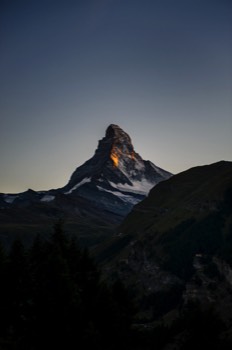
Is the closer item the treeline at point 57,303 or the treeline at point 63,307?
the treeline at point 57,303

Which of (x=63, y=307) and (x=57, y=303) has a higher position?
(x=57, y=303)

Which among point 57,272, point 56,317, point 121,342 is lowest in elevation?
point 121,342

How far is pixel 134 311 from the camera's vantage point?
67.7 meters

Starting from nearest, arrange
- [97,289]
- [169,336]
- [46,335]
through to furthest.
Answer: [46,335], [97,289], [169,336]

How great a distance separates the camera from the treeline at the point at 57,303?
55094 mm

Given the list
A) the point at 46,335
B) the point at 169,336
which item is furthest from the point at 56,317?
the point at 169,336

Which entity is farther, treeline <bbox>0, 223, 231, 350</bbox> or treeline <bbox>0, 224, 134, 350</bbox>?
treeline <bbox>0, 223, 231, 350</bbox>

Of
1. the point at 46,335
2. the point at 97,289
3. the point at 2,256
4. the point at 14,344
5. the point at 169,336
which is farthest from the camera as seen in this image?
the point at 169,336

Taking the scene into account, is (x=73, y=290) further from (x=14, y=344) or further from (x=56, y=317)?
(x=14, y=344)

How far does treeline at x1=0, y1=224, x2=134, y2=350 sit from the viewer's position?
5509cm

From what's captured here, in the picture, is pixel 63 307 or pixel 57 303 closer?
pixel 63 307

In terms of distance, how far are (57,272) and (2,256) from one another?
8.68 m

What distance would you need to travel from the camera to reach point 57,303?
5578 cm

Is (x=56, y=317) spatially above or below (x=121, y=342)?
above
